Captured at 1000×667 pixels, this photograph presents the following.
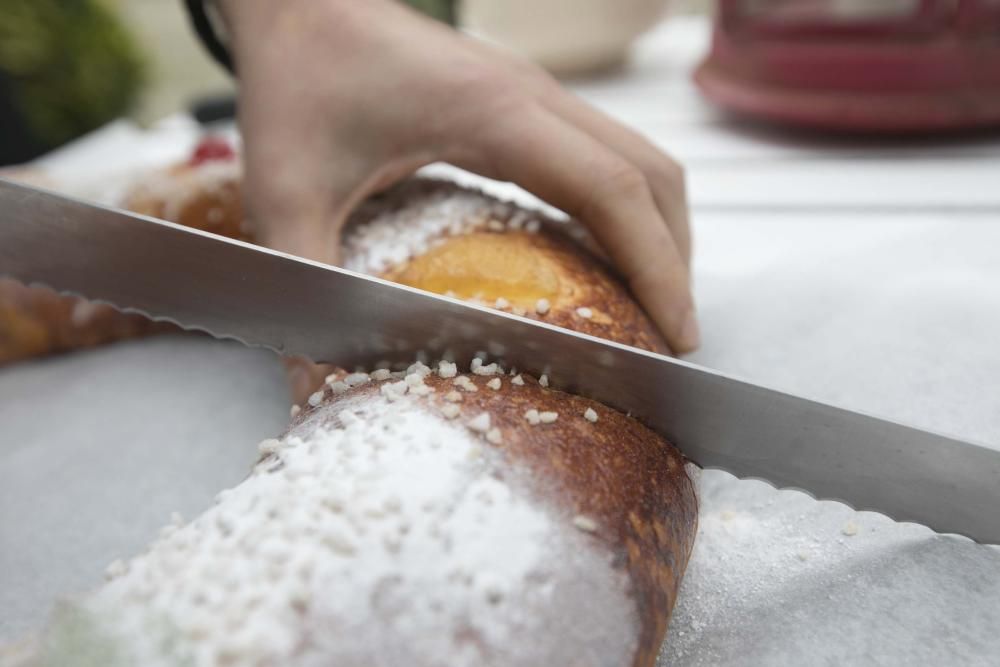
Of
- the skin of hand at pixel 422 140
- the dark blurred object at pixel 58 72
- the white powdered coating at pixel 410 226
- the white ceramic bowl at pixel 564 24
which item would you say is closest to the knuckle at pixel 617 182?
the skin of hand at pixel 422 140

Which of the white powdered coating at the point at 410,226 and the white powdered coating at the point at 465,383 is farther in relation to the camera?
the white powdered coating at the point at 410,226

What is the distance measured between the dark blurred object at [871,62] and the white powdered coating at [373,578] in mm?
1208

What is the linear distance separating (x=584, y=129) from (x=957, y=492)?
52 cm

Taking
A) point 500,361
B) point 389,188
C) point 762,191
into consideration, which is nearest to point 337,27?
point 389,188

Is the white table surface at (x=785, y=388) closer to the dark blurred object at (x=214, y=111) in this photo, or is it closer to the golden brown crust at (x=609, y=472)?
the golden brown crust at (x=609, y=472)

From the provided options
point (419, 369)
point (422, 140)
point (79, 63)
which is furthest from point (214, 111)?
point (419, 369)

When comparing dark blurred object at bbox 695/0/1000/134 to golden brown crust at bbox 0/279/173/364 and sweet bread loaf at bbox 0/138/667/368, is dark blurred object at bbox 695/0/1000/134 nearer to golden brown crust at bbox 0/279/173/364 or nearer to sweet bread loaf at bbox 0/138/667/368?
sweet bread loaf at bbox 0/138/667/368

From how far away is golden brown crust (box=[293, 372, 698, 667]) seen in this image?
52 centimetres

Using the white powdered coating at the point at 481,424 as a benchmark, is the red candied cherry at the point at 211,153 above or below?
below

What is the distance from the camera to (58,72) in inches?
85.3

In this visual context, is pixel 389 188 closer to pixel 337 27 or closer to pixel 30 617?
pixel 337 27

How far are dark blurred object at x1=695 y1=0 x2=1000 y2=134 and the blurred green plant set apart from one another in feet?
2.30

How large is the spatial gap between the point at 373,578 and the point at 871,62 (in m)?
1.32

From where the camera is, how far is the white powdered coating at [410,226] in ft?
2.71
